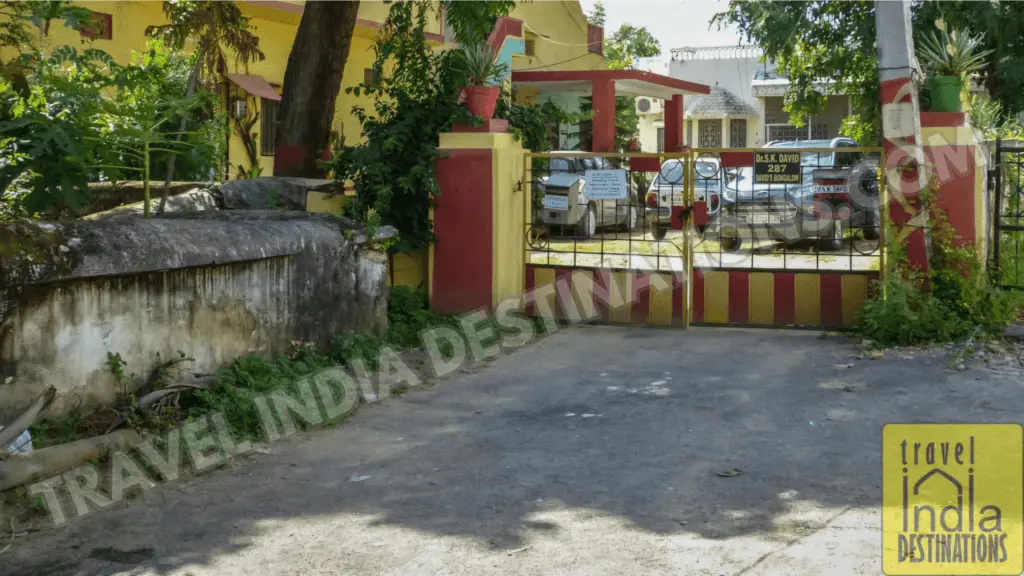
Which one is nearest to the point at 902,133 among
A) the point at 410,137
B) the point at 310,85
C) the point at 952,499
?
the point at 410,137

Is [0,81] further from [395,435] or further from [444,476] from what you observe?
[444,476]

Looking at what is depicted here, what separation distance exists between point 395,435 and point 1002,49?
666 inches

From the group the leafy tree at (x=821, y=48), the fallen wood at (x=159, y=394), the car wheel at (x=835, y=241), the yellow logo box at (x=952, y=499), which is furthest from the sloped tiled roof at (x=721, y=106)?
the fallen wood at (x=159, y=394)

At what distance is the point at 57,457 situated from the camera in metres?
5.49

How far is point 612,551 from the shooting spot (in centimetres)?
475

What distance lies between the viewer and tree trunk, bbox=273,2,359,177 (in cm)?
1131

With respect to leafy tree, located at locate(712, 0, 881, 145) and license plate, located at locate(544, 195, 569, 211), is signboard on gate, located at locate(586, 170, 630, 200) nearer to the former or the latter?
license plate, located at locate(544, 195, 569, 211)

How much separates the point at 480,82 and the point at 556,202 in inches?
56.2

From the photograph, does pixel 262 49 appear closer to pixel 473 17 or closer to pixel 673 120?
pixel 473 17

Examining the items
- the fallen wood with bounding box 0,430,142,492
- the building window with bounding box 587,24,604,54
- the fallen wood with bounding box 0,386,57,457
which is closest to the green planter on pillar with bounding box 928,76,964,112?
the fallen wood with bounding box 0,430,142,492

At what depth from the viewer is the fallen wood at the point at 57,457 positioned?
5.20 m

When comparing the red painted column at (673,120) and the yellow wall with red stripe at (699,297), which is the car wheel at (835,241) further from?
the red painted column at (673,120)

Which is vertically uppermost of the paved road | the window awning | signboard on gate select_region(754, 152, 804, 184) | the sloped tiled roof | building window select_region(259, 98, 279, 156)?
the sloped tiled roof

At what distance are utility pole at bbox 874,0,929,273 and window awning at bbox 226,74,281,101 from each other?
1102 cm
